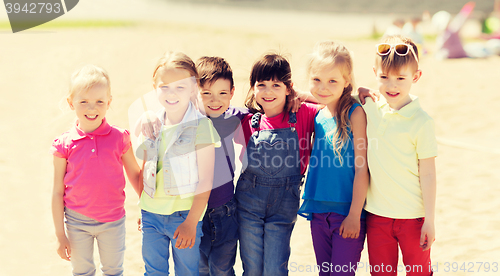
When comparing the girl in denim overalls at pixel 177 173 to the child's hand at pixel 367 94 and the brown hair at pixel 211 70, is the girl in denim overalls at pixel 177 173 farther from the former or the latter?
the child's hand at pixel 367 94

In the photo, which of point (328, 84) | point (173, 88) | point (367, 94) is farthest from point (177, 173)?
point (367, 94)

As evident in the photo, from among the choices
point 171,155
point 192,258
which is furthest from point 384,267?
point 171,155

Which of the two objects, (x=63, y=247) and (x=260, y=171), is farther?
(x=260, y=171)

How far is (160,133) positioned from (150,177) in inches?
9.8

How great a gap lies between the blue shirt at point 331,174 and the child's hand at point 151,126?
0.91m

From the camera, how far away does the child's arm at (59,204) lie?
2312 mm

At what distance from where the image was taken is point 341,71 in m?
2.41

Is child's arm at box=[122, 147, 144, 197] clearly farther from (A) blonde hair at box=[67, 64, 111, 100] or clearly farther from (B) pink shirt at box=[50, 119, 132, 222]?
(A) blonde hair at box=[67, 64, 111, 100]

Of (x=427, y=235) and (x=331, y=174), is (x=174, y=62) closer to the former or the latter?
(x=331, y=174)

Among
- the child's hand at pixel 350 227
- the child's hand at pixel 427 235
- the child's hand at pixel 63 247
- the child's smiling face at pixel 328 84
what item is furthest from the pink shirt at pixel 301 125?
the child's hand at pixel 63 247

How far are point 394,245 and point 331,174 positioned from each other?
1.77ft

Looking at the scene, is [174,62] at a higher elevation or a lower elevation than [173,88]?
higher

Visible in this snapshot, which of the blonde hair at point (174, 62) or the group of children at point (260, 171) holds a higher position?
the blonde hair at point (174, 62)

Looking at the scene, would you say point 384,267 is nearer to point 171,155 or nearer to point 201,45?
point 171,155
